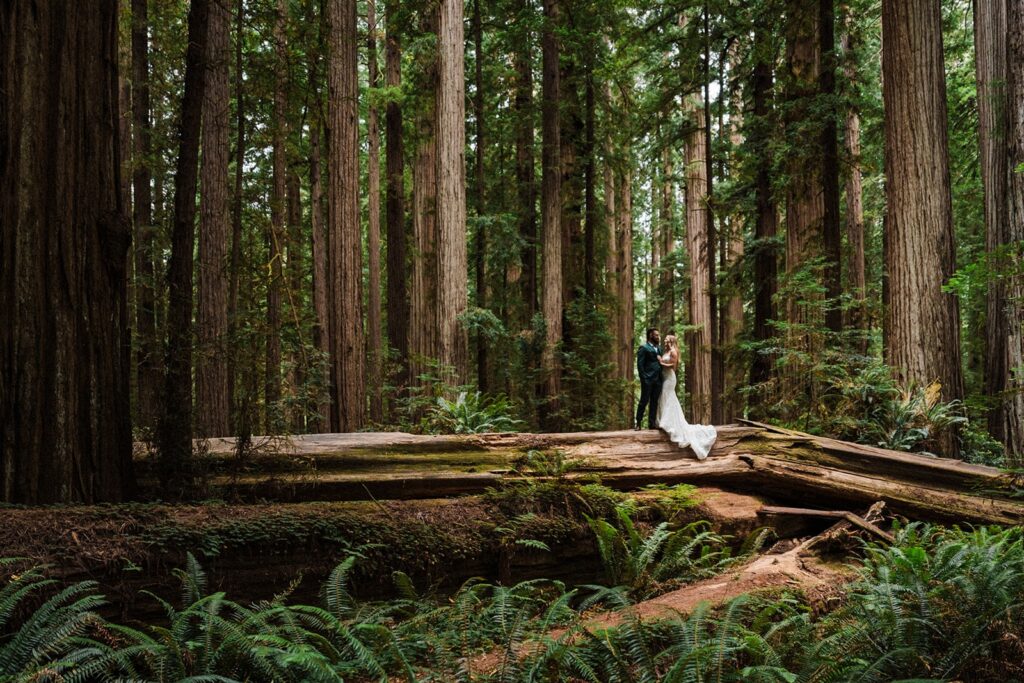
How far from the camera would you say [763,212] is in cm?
1485

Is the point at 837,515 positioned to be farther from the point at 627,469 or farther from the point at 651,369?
the point at 651,369

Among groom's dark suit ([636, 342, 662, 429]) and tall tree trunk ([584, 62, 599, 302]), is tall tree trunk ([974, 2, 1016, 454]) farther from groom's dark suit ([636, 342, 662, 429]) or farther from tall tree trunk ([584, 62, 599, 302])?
tall tree trunk ([584, 62, 599, 302])

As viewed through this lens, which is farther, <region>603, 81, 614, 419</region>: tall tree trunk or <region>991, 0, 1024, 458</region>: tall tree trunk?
<region>603, 81, 614, 419</region>: tall tree trunk

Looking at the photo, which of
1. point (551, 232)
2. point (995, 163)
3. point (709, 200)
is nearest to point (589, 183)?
point (709, 200)

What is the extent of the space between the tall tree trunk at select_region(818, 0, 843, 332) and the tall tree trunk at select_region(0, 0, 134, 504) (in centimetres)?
1146

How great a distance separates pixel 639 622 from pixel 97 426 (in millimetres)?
4552

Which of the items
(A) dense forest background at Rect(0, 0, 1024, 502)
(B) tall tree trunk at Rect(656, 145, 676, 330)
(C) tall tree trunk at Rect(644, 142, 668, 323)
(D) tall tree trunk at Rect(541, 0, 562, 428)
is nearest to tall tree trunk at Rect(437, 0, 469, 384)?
(A) dense forest background at Rect(0, 0, 1024, 502)

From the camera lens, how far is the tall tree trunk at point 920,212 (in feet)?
31.4

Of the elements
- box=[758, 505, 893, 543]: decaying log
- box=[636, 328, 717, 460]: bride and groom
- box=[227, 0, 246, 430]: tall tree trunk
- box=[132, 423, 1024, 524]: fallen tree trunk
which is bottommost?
box=[758, 505, 893, 543]: decaying log

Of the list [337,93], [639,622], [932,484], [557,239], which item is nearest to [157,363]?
[639,622]

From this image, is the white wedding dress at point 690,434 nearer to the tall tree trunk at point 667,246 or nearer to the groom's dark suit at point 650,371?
the groom's dark suit at point 650,371

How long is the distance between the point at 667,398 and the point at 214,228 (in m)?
8.08

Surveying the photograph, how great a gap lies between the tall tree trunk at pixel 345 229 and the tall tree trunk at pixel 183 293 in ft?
14.6

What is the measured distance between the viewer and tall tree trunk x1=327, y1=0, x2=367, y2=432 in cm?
1060
